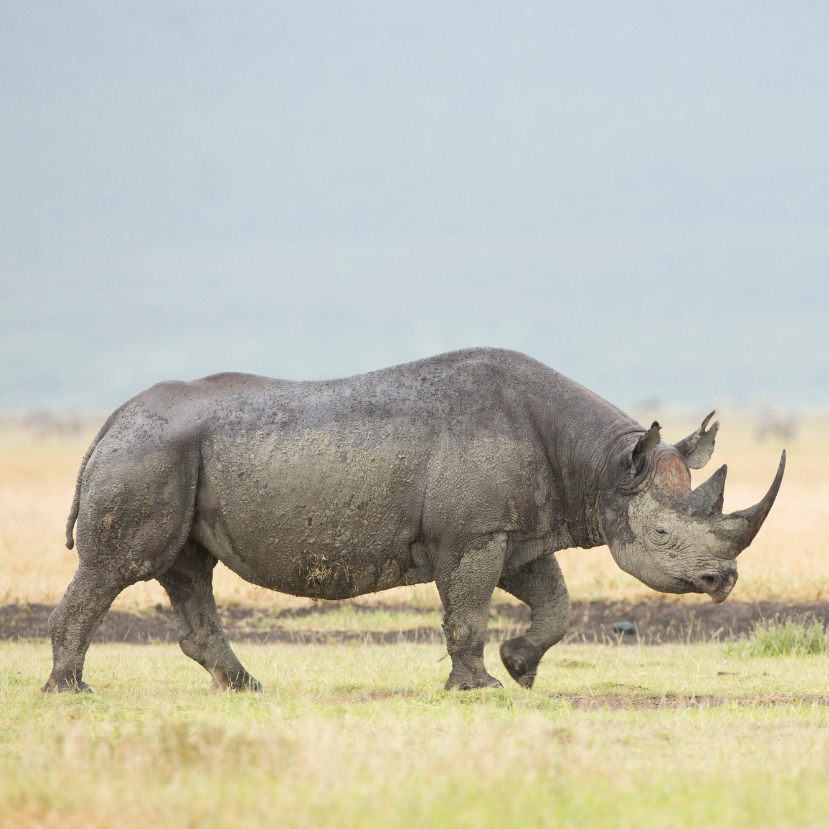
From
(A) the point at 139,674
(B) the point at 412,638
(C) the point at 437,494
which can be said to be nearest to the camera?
(C) the point at 437,494

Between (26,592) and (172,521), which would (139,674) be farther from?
(26,592)

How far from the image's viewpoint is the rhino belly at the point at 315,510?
27.3 feet

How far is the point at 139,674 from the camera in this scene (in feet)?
32.0

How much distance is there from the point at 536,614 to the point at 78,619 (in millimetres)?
3434

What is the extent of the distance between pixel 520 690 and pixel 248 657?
3.96 metres

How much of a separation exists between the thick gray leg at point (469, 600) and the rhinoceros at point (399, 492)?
11 millimetres

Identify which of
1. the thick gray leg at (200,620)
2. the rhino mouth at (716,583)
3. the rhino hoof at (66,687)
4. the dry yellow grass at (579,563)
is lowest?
the dry yellow grass at (579,563)

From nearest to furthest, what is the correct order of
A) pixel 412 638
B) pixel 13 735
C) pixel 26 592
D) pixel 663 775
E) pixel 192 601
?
pixel 663 775
pixel 13 735
pixel 192 601
pixel 412 638
pixel 26 592

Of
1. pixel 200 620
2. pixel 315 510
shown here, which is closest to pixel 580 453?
pixel 315 510

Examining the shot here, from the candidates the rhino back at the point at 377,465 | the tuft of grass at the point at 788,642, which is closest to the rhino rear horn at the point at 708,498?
the rhino back at the point at 377,465

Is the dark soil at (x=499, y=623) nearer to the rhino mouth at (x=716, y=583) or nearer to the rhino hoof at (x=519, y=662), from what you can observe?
the rhino hoof at (x=519, y=662)

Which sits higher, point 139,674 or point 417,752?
point 417,752

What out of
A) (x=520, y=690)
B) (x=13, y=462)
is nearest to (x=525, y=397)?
(x=520, y=690)

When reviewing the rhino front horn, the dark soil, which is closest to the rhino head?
→ the rhino front horn
